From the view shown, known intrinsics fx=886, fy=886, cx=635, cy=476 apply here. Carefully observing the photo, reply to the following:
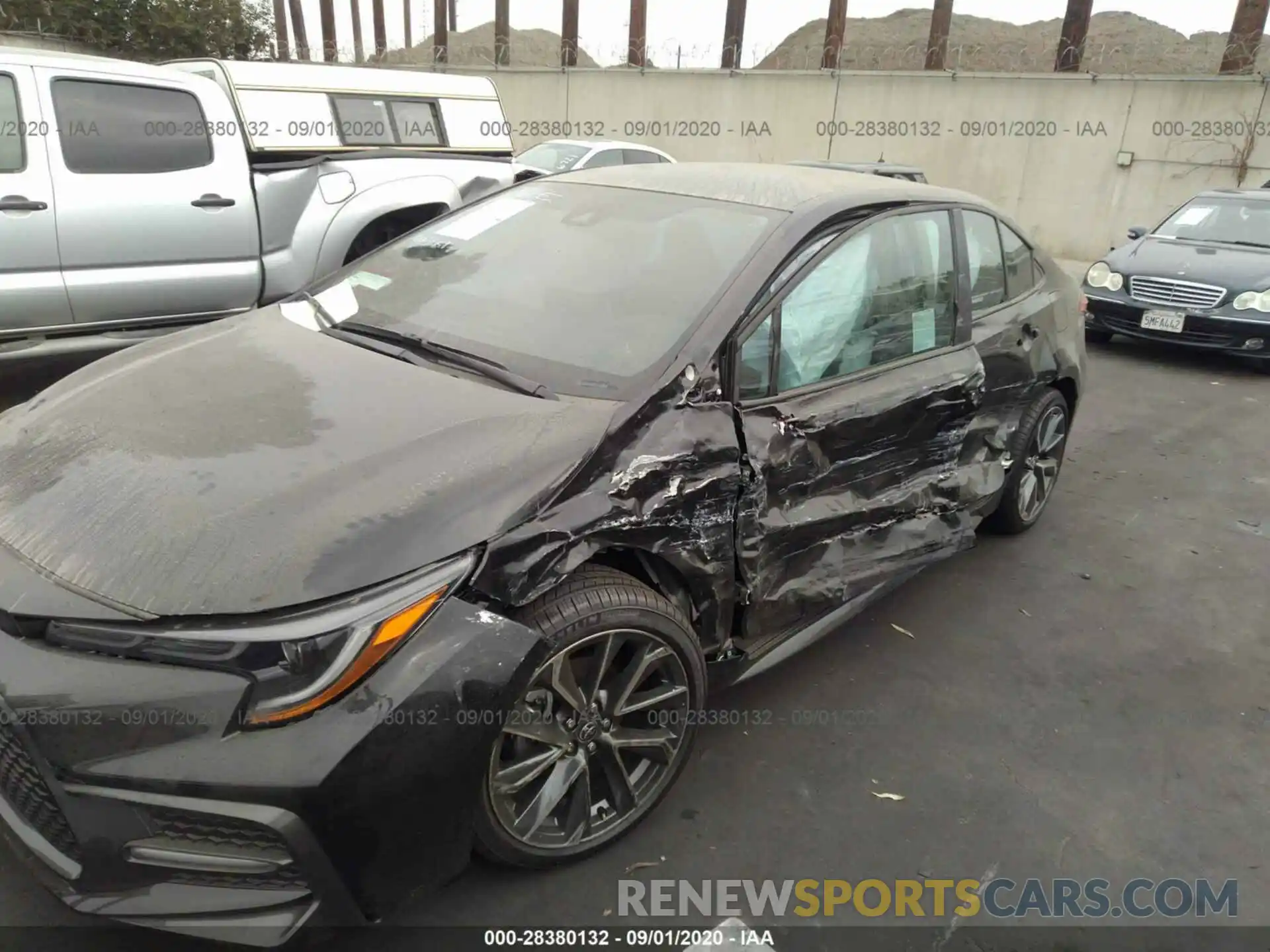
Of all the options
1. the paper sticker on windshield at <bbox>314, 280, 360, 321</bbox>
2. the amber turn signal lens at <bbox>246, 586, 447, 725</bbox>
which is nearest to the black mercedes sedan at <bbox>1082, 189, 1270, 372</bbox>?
the paper sticker on windshield at <bbox>314, 280, 360, 321</bbox>

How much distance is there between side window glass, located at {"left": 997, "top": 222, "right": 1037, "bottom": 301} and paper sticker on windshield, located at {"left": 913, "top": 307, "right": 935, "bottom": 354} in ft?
2.67

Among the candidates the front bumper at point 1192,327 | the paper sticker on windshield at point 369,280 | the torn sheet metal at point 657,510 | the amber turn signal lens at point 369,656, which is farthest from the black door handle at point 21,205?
the front bumper at point 1192,327

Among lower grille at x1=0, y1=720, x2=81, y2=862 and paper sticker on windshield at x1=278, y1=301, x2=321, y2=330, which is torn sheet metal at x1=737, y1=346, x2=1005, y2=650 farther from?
lower grille at x1=0, y1=720, x2=81, y2=862

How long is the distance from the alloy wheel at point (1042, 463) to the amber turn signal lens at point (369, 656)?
3.23 metres

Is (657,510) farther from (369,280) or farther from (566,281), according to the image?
(369,280)

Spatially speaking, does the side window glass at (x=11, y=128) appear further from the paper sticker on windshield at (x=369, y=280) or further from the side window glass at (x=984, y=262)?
the side window glass at (x=984, y=262)

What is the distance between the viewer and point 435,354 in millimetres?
2576

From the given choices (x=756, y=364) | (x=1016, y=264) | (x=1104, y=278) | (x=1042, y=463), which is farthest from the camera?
(x=1104, y=278)

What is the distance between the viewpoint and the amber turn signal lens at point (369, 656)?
1.69 meters

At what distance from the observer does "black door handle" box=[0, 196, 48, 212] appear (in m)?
4.53

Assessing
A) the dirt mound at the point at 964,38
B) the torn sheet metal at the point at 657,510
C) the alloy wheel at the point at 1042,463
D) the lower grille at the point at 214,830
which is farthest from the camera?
the dirt mound at the point at 964,38

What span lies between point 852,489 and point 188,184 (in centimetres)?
450

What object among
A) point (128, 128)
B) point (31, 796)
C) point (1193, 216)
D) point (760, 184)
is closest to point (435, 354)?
point (760, 184)

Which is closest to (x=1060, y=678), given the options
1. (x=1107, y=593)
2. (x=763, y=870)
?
(x=1107, y=593)
